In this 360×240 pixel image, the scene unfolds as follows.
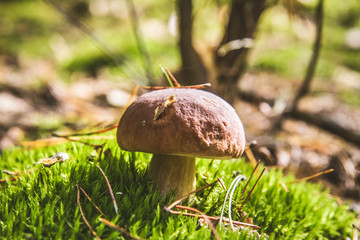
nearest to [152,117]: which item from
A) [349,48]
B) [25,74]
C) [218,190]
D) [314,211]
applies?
[218,190]

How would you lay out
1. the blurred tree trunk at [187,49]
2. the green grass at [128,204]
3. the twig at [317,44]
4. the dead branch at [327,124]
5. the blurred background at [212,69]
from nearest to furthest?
the green grass at [128,204] < the blurred tree trunk at [187,49] < the twig at [317,44] < the blurred background at [212,69] < the dead branch at [327,124]

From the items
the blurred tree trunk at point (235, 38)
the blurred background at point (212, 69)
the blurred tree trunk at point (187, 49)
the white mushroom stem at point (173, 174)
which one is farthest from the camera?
the blurred tree trunk at point (235, 38)

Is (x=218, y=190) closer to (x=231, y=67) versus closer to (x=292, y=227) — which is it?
(x=292, y=227)

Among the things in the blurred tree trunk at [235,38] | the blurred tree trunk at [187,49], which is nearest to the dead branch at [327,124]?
the blurred tree trunk at [235,38]

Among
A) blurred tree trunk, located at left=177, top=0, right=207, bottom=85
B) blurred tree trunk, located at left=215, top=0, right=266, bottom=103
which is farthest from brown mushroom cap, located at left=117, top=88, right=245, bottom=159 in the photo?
Result: blurred tree trunk, located at left=215, top=0, right=266, bottom=103

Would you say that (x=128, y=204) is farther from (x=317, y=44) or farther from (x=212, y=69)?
(x=317, y=44)

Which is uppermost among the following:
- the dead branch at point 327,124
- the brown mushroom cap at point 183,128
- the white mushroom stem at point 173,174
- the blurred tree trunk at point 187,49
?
the blurred tree trunk at point 187,49

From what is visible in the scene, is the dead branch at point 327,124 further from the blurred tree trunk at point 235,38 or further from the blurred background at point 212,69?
the blurred tree trunk at point 235,38

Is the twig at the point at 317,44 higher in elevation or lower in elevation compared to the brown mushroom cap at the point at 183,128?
higher
